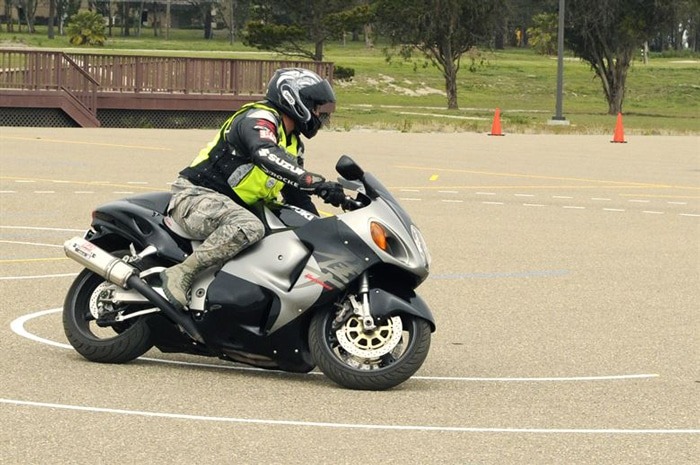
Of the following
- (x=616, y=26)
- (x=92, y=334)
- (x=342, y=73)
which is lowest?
(x=92, y=334)

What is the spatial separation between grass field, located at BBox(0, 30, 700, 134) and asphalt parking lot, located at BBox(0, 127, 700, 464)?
25.0 m

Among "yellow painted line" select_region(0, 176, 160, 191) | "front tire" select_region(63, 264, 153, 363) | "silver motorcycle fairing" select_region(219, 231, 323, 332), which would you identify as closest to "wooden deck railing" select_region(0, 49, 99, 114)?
"yellow painted line" select_region(0, 176, 160, 191)

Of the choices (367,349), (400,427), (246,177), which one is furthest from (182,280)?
(400,427)

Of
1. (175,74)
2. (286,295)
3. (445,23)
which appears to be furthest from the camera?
(445,23)

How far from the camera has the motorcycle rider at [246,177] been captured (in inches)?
344

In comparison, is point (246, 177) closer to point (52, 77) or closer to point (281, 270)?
point (281, 270)

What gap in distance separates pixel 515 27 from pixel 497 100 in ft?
238

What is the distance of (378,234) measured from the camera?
8.52 m

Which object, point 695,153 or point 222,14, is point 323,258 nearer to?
point 695,153

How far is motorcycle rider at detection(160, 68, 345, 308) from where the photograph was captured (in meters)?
8.73

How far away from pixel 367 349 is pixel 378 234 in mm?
601

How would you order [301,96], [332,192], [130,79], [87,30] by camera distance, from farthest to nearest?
[87,30] < [130,79] < [301,96] < [332,192]

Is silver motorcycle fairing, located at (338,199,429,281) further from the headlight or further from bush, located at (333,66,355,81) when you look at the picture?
bush, located at (333,66,355,81)

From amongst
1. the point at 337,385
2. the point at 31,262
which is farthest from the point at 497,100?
the point at 337,385
